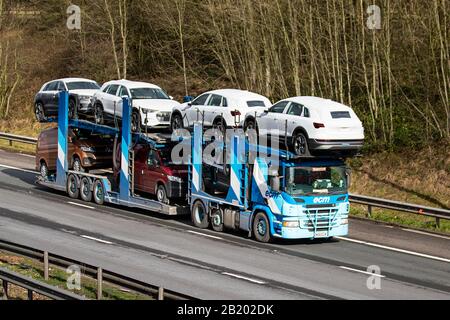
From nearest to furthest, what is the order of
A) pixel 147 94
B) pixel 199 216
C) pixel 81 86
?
1. pixel 199 216
2. pixel 147 94
3. pixel 81 86

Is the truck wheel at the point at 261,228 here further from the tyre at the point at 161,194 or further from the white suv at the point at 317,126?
the tyre at the point at 161,194

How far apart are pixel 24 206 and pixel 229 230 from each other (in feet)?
22.8

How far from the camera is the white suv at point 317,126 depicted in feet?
76.3

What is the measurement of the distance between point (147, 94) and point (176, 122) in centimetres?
187

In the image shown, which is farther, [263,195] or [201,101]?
[201,101]

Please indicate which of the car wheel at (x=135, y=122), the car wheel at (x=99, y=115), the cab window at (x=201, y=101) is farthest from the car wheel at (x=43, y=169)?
the cab window at (x=201, y=101)

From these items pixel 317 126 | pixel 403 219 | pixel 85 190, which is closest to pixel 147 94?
pixel 85 190

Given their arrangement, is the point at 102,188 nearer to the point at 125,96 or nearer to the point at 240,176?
the point at 125,96

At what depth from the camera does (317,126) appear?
76.6 ft

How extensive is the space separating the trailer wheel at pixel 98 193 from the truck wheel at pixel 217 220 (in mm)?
4897

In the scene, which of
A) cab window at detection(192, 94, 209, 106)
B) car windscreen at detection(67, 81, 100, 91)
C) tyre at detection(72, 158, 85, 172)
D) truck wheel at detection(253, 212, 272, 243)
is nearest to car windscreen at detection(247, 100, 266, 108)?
cab window at detection(192, 94, 209, 106)

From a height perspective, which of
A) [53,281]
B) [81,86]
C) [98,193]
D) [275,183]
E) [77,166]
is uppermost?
[81,86]

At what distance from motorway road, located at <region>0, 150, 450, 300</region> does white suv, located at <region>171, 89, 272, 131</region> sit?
9.67 feet

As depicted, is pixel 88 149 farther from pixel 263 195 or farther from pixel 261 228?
pixel 263 195
